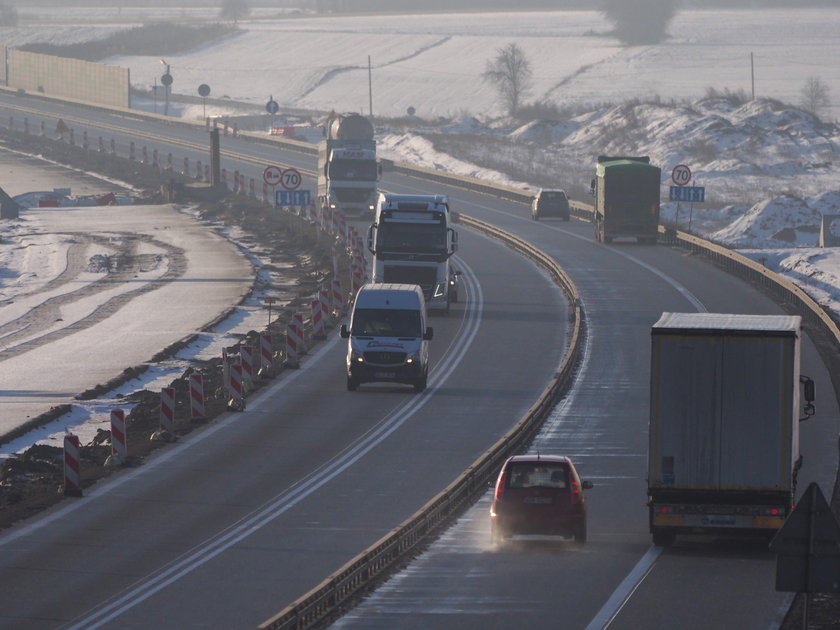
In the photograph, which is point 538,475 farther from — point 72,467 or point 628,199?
point 628,199

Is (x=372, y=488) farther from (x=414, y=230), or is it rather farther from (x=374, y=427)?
(x=414, y=230)

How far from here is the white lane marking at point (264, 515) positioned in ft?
62.4

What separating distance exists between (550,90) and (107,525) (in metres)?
125

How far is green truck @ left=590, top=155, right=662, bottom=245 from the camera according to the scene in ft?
207

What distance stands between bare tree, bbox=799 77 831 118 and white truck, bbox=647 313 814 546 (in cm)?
10647

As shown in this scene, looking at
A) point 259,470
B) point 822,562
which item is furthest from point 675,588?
point 259,470

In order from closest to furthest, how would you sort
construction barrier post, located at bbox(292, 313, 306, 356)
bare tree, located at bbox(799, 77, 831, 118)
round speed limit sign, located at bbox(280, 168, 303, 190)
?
construction barrier post, located at bbox(292, 313, 306, 356) < round speed limit sign, located at bbox(280, 168, 303, 190) < bare tree, located at bbox(799, 77, 831, 118)

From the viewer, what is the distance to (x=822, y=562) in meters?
13.3

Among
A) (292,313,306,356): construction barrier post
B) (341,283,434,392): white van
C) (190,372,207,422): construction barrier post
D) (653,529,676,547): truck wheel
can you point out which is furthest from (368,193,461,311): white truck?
(653,529,676,547): truck wheel

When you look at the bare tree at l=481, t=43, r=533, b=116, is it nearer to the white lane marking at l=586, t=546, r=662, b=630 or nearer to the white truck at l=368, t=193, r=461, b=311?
the white truck at l=368, t=193, r=461, b=311

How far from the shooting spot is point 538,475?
22.2 metres

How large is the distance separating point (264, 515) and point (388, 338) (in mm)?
11533

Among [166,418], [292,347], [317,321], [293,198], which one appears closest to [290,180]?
[293,198]

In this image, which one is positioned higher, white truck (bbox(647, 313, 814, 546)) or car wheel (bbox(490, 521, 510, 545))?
white truck (bbox(647, 313, 814, 546))
